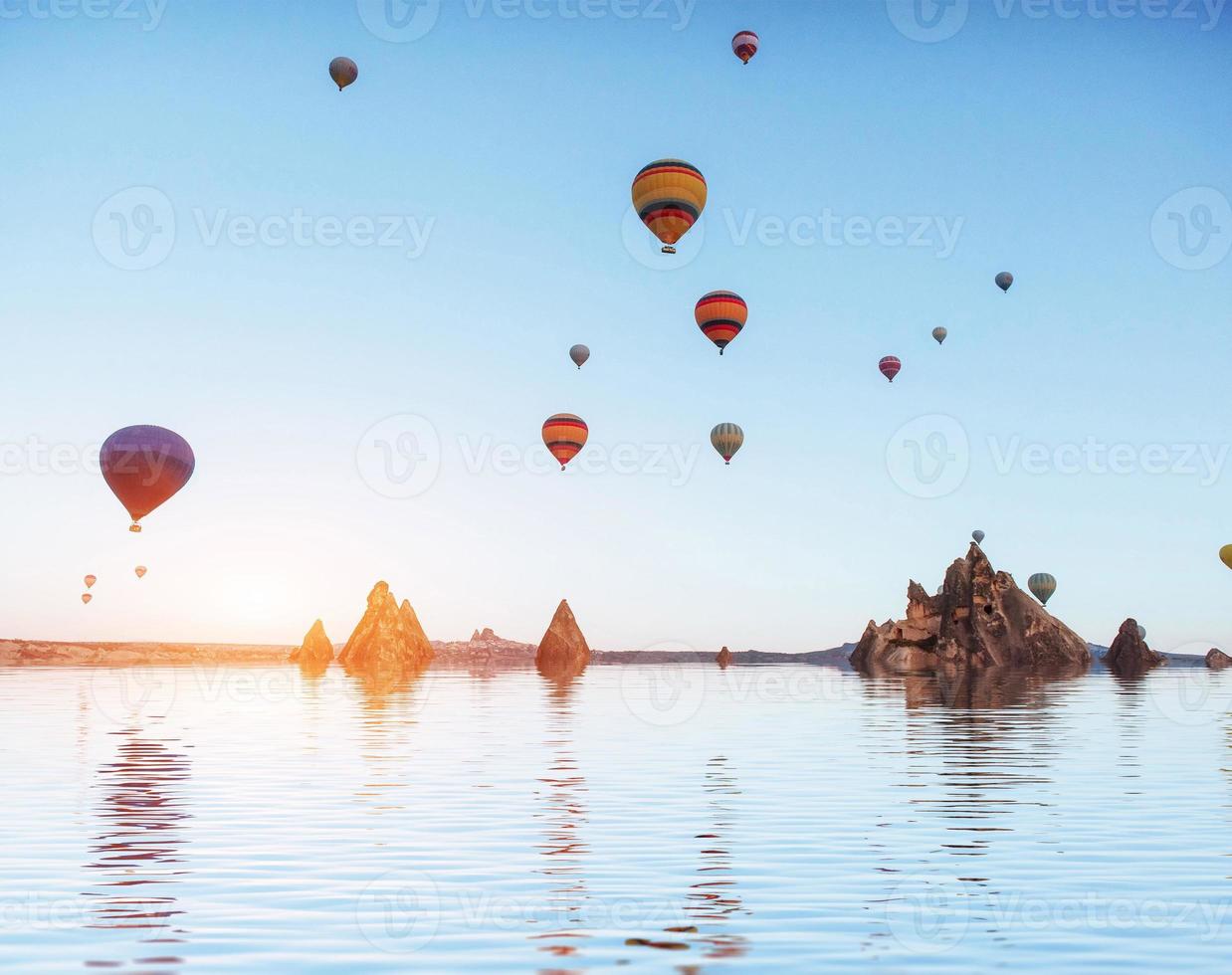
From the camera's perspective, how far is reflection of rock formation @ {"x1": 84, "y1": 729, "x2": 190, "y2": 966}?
38.5 ft

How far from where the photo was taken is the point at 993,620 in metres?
193

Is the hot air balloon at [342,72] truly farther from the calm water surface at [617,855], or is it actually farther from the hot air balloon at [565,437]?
the calm water surface at [617,855]

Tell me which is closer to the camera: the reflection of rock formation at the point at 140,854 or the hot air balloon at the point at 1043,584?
the reflection of rock formation at the point at 140,854

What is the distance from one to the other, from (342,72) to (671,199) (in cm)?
1732

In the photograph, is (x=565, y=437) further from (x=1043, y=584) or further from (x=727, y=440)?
(x=1043, y=584)

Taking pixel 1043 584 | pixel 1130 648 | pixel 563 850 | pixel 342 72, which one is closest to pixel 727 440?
pixel 342 72

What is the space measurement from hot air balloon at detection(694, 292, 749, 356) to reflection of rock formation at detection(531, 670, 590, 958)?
3024cm

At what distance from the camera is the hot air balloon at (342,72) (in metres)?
51.8

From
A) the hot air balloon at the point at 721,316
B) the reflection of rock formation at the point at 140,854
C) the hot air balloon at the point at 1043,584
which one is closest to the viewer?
the reflection of rock formation at the point at 140,854

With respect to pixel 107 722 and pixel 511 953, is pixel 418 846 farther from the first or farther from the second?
pixel 107 722

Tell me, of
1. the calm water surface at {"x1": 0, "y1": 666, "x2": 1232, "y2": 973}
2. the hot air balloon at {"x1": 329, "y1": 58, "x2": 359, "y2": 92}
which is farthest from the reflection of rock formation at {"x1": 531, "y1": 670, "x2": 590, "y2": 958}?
the hot air balloon at {"x1": 329, "y1": 58, "x2": 359, "y2": 92}

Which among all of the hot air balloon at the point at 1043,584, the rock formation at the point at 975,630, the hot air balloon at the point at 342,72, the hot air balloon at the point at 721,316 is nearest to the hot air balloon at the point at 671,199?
the hot air balloon at the point at 721,316

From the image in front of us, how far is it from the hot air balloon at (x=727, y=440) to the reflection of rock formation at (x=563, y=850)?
40.7 meters

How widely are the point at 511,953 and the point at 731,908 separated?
3.07 meters
